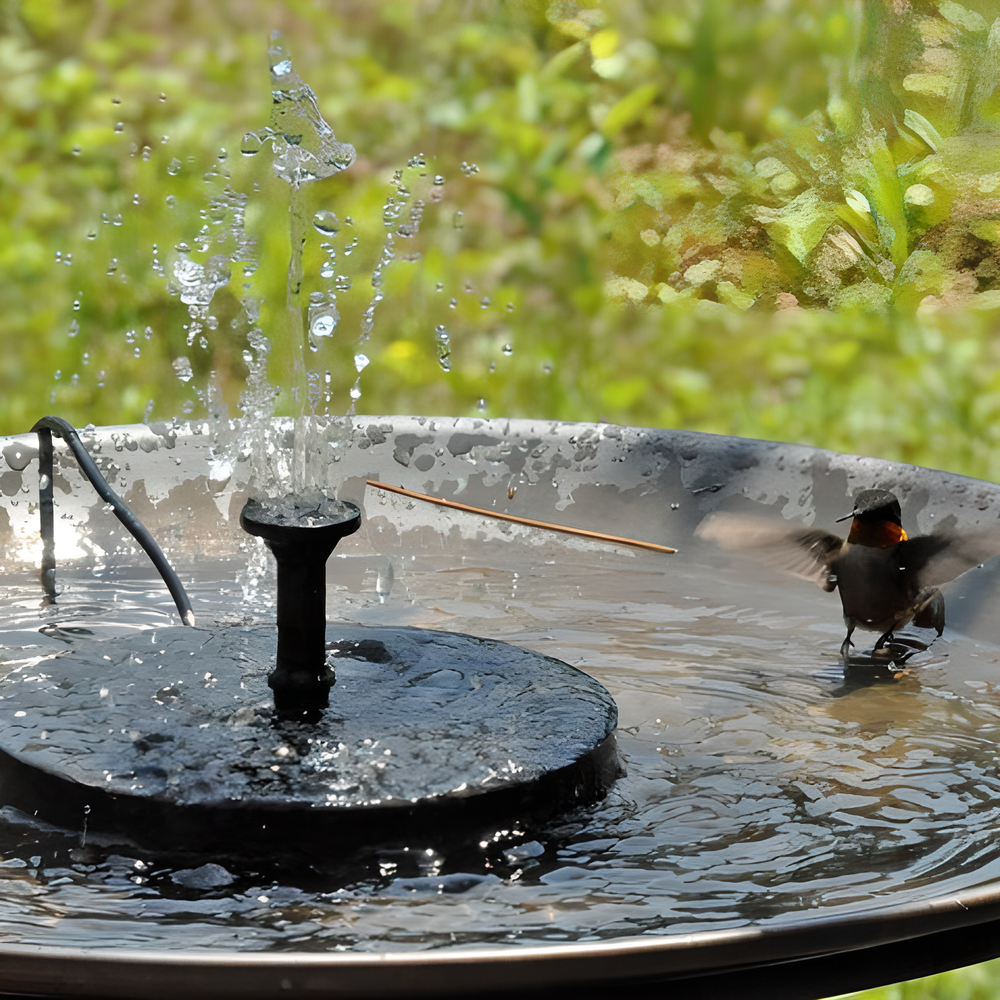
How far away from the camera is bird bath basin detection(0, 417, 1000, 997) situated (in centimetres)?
85

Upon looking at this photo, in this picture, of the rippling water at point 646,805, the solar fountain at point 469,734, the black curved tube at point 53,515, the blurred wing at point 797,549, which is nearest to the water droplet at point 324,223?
the solar fountain at point 469,734

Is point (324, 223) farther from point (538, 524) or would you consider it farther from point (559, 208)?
point (559, 208)

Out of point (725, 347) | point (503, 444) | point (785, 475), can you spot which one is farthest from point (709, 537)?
point (725, 347)

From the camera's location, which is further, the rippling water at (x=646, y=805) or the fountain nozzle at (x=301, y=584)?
the fountain nozzle at (x=301, y=584)

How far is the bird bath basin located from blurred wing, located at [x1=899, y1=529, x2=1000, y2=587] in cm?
11

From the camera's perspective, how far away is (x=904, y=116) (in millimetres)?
4918

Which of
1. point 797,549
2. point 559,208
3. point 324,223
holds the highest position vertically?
point 559,208

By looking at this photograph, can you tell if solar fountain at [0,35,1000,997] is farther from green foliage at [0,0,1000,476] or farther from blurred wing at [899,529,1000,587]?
green foliage at [0,0,1000,476]

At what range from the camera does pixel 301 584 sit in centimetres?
129

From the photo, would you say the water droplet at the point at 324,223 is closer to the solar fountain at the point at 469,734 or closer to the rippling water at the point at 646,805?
the solar fountain at the point at 469,734

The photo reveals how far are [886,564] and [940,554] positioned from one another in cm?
8

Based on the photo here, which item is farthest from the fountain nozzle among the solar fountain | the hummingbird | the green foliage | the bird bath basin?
the green foliage

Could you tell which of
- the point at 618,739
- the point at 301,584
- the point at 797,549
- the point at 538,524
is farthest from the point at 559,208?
the point at 301,584

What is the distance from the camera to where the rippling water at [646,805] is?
101cm
